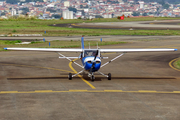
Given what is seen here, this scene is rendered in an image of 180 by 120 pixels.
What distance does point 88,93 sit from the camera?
56.1 feet

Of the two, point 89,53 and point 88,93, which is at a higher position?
point 89,53

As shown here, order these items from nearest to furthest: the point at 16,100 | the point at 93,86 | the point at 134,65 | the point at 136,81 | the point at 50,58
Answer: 1. the point at 16,100
2. the point at 93,86
3. the point at 136,81
4. the point at 134,65
5. the point at 50,58

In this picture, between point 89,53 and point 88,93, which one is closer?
A: point 88,93

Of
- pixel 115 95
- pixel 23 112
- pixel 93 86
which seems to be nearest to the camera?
pixel 23 112

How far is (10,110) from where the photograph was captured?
13531 millimetres

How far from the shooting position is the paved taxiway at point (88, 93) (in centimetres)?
1306

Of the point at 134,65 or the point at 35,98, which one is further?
the point at 134,65

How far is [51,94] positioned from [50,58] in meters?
16.1

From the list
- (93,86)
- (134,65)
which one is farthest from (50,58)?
(93,86)

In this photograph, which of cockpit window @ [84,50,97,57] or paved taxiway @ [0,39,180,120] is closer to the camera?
paved taxiway @ [0,39,180,120]

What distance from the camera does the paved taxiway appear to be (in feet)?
42.9

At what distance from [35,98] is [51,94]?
1227mm

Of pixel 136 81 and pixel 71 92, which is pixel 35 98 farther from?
pixel 136 81

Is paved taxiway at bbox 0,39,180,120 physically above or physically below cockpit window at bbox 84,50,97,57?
below
